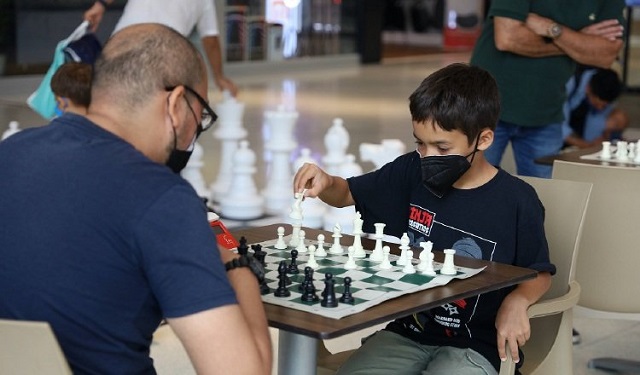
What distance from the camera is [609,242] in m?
3.25

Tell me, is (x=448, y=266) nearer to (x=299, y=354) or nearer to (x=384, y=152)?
A: (x=299, y=354)

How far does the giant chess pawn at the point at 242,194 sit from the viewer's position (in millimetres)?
5766

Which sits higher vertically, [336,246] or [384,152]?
[336,246]


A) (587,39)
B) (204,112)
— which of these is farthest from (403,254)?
(587,39)

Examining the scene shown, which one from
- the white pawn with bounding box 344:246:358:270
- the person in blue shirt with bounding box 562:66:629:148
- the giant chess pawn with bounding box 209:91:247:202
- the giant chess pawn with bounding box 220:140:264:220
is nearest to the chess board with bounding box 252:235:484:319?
the white pawn with bounding box 344:246:358:270

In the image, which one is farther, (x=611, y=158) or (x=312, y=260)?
(x=611, y=158)

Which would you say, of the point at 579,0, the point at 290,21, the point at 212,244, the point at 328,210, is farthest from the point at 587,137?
→ the point at 290,21

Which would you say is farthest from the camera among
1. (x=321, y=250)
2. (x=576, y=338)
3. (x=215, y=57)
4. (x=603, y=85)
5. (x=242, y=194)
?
(x=603, y=85)

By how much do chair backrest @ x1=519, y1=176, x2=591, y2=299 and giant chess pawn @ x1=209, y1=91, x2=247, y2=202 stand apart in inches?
137

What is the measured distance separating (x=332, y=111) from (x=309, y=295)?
8.50m

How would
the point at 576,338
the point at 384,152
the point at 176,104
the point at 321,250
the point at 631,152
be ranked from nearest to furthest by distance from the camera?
the point at 176,104, the point at 321,250, the point at 631,152, the point at 576,338, the point at 384,152

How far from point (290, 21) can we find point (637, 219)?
11.8 meters

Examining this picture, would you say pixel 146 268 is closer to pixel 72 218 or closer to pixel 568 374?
pixel 72 218

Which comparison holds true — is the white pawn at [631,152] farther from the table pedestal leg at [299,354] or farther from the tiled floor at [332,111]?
the table pedestal leg at [299,354]
